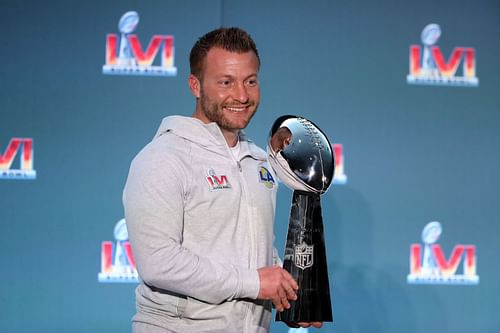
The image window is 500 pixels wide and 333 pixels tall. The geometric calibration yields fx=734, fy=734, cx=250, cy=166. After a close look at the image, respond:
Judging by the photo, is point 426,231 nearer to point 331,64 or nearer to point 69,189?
point 331,64

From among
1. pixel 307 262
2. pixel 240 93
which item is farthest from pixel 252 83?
pixel 307 262

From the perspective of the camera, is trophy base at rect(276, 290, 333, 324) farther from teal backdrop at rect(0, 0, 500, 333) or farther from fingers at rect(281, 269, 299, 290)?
teal backdrop at rect(0, 0, 500, 333)

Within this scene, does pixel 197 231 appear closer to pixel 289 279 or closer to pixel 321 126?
pixel 289 279

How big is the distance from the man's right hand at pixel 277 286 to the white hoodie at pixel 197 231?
2 cm

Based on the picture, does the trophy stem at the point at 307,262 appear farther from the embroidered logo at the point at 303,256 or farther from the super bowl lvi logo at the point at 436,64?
the super bowl lvi logo at the point at 436,64

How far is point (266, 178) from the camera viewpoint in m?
1.94

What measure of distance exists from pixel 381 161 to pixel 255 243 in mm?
1520

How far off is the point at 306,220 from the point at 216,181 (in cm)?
24

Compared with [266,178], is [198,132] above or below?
above

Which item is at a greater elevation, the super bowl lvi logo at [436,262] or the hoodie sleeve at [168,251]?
the hoodie sleeve at [168,251]

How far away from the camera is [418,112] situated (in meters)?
3.24

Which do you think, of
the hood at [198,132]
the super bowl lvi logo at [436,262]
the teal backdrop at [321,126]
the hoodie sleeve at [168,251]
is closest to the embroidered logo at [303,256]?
A: the hoodie sleeve at [168,251]

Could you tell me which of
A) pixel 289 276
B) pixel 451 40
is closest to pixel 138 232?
pixel 289 276

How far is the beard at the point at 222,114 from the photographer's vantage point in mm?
1860
